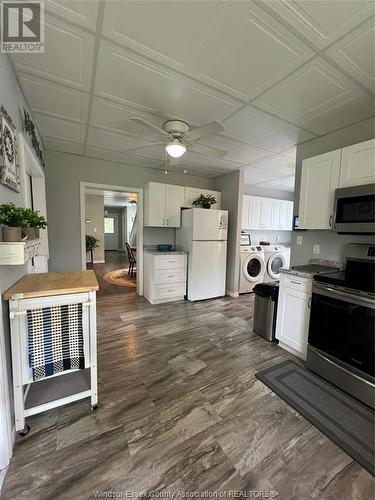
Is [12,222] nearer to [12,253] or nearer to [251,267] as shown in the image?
[12,253]

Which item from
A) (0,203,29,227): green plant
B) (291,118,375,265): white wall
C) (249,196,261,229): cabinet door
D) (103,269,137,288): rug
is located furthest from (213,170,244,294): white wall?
(0,203,29,227): green plant

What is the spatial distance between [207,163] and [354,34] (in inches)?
101

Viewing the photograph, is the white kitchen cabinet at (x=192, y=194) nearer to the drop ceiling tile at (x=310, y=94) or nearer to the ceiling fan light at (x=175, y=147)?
the ceiling fan light at (x=175, y=147)

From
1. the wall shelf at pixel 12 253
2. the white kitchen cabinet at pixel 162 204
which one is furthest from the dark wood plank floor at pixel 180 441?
the white kitchen cabinet at pixel 162 204

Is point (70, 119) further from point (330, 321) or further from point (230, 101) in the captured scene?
point (330, 321)

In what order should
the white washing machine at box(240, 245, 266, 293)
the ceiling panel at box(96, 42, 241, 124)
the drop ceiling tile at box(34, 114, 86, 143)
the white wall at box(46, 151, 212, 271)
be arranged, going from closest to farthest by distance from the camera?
the ceiling panel at box(96, 42, 241, 124), the drop ceiling tile at box(34, 114, 86, 143), the white wall at box(46, 151, 212, 271), the white washing machine at box(240, 245, 266, 293)

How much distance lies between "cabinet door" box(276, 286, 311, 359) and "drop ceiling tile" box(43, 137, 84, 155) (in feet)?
11.4

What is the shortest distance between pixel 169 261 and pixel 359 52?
3.22 metres

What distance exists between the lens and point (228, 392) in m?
1.81

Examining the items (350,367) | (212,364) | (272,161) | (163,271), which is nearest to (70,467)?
(212,364)

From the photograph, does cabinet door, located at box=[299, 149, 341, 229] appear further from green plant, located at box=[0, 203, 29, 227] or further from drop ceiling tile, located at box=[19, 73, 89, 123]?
green plant, located at box=[0, 203, 29, 227]

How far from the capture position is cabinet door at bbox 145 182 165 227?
3922mm

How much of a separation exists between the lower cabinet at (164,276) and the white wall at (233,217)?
103 centimetres

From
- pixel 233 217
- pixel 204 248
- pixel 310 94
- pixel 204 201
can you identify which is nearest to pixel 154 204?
pixel 204 201
